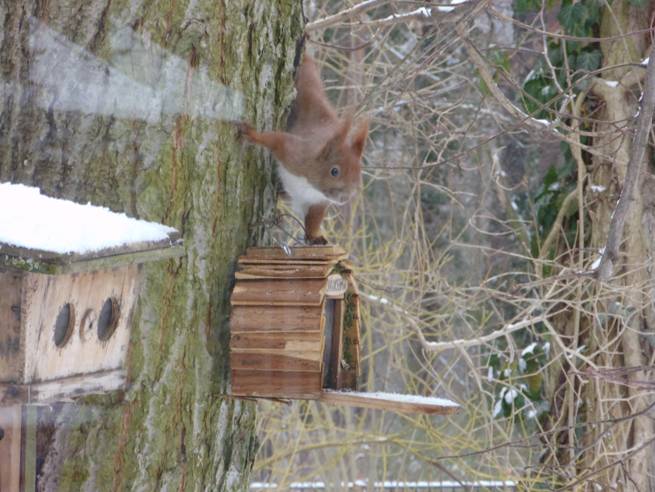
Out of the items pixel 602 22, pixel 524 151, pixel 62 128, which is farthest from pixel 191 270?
pixel 524 151

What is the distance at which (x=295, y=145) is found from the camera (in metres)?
2.37

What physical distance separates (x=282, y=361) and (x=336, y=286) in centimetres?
28

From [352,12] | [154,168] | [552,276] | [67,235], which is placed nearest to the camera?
[67,235]

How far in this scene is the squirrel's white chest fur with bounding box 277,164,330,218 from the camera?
7.97ft

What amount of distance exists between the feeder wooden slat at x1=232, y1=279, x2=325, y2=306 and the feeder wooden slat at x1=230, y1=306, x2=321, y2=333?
14mm

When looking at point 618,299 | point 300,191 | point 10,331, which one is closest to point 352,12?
point 300,191

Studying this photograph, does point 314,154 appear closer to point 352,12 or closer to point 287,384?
point 287,384

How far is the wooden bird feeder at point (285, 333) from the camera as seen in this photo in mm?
2105

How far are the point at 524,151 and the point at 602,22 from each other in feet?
13.2

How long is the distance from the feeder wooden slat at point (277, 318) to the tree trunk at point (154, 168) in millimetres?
95

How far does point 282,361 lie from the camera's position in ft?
6.92

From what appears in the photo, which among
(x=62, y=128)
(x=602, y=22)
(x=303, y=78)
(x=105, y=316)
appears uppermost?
(x=602, y=22)

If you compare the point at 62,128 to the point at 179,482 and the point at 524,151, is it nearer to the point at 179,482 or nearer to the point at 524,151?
the point at 179,482

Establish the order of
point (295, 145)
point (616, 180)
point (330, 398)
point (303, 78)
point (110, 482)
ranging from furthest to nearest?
point (616, 180), point (303, 78), point (295, 145), point (330, 398), point (110, 482)
